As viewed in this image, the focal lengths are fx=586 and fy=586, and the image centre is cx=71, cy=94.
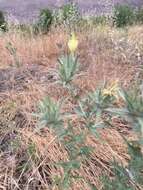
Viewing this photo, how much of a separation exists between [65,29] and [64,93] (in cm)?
243

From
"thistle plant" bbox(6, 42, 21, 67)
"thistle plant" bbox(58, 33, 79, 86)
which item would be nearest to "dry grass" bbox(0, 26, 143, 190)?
"thistle plant" bbox(6, 42, 21, 67)

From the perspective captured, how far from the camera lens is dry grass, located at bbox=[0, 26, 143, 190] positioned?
371 cm

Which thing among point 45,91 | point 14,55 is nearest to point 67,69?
point 45,91

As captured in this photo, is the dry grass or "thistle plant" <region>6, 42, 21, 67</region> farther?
"thistle plant" <region>6, 42, 21, 67</region>

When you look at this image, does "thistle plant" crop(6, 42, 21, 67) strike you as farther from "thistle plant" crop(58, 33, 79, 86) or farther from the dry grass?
"thistle plant" crop(58, 33, 79, 86)

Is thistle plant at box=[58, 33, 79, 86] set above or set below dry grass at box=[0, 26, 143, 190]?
above

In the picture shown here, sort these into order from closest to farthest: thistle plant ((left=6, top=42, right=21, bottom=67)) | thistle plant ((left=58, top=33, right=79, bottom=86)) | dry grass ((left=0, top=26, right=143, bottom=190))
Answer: thistle plant ((left=58, top=33, right=79, bottom=86)) → dry grass ((left=0, top=26, right=143, bottom=190)) → thistle plant ((left=6, top=42, right=21, bottom=67))

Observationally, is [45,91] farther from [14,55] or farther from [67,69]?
[67,69]

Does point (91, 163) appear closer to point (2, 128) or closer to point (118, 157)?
point (118, 157)

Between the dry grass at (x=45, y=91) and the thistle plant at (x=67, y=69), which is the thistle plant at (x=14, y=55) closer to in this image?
the dry grass at (x=45, y=91)

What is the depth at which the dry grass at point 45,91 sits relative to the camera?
146 inches

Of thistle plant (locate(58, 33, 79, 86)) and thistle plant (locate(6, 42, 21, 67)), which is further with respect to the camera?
thistle plant (locate(6, 42, 21, 67))

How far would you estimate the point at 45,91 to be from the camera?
4.54 m

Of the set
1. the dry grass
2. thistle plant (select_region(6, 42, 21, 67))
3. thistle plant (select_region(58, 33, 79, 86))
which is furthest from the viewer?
thistle plant (select_region(6, 42, 21, 67))
